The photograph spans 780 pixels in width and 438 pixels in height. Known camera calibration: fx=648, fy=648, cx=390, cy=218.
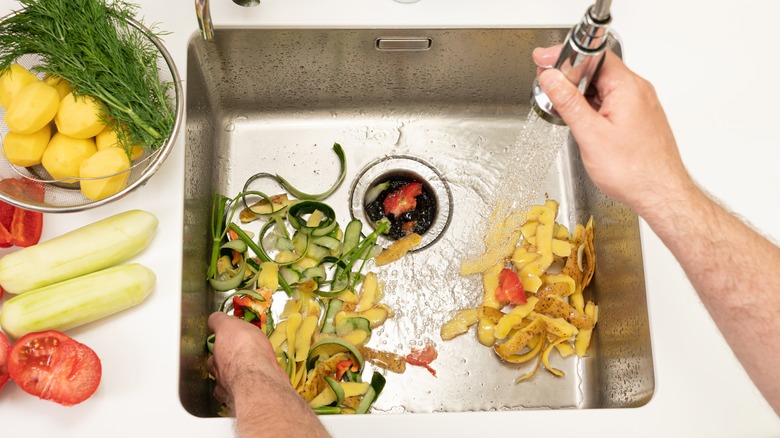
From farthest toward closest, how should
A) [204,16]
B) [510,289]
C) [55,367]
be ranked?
[510,289] → [204,16] → [55,367]

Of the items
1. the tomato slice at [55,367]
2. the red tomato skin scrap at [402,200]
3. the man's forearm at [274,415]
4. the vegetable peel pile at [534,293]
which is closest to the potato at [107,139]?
the tomato slice at [55,367]

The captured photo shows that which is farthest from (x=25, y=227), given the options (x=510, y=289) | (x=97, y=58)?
(x=510, y=289)

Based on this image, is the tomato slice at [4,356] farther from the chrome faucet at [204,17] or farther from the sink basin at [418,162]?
the chrome faucet at [204,17]

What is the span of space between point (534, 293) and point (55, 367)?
2.47 ft

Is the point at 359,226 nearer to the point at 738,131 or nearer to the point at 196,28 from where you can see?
the point at 196,28

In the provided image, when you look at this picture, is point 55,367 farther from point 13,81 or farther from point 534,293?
point 534,293

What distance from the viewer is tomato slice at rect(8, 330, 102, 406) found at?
2.63 ft

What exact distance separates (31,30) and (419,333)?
767mm

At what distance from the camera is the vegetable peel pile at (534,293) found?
1108 millimetres

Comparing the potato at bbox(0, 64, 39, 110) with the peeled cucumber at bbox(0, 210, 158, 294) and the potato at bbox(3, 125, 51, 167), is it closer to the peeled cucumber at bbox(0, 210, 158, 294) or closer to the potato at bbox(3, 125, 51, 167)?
the potato at bbox(3, 125, 51, 167)

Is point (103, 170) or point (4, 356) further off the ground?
point (103, 170)

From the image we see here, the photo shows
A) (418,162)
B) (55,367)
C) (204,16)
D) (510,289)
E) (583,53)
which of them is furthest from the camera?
(418,162)

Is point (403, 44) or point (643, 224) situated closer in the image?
point (643, 224)

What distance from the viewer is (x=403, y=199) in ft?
4.00
